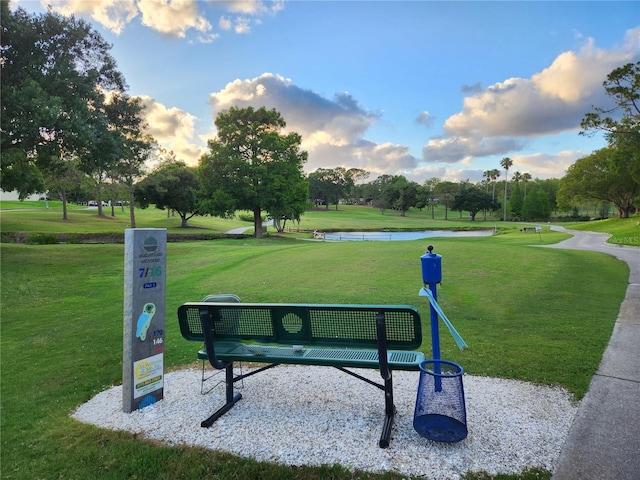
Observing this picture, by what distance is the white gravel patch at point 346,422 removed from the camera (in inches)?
122

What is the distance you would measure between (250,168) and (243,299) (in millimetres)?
27077

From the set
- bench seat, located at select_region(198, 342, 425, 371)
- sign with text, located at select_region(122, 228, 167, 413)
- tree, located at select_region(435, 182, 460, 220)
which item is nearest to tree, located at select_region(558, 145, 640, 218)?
tree, located at select_region(435, 182, 460, 220)

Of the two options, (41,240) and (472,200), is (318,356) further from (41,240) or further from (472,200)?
(472,200)

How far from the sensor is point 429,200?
105188 millimetres

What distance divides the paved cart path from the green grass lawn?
0.61 ft

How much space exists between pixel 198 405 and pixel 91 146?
16.1 metres

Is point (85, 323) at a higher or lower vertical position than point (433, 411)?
lower

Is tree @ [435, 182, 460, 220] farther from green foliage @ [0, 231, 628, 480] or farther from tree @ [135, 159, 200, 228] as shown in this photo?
green foliage @ [0, 231, 628, 480]

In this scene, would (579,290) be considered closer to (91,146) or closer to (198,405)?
(198,405)

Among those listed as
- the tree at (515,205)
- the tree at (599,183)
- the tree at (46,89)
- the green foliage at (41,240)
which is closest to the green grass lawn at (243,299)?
the tree at (46,89)

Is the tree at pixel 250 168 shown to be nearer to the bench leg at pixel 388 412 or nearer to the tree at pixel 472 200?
the bench leg at pixel 388 412

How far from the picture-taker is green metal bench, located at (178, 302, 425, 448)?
346 cm

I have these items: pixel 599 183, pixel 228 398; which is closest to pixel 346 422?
pixel 228 398

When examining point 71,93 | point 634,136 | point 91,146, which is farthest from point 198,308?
point 634,136
